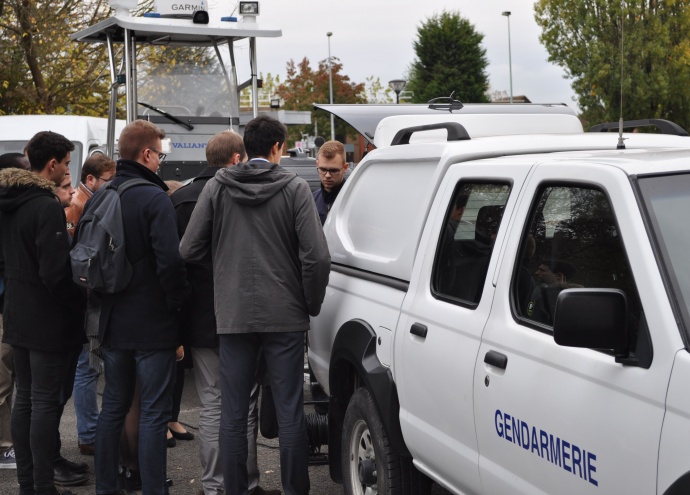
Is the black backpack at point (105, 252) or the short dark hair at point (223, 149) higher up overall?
the short dark hair at point (223, 149)

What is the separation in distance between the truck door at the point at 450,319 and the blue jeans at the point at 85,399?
9.61 feet

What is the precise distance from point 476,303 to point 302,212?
1.36m

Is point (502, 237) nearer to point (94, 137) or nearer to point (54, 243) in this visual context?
point (54, 243)

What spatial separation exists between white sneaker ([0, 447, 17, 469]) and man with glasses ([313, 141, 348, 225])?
2.64m

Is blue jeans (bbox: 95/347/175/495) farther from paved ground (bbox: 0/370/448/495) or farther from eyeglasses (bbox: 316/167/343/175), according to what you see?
eyeglasses (bbox: 316/167/343/175)

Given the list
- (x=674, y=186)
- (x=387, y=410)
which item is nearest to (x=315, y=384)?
(x=387, y=410)

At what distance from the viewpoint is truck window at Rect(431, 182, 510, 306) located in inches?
143

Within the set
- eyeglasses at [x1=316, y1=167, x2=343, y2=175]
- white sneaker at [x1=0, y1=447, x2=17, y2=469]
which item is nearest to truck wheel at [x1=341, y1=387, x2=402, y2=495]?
white sneaker at [x1=0, y1=447, x2=17, y2=469]

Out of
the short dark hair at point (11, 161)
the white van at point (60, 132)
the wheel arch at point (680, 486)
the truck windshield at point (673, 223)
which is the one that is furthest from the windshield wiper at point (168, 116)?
the wheel arch at point (680, 486)

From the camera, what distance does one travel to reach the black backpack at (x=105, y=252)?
475cm

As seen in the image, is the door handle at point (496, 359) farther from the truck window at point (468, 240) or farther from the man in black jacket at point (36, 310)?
the man in black jacket at point (36, 310)

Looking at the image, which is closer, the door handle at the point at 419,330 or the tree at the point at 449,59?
the door handle at the point at 419,330

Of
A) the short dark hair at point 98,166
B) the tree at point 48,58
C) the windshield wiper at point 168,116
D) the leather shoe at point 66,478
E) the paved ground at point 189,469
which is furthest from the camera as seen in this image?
the tree at point 48,58

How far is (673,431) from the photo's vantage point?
2465 mm
